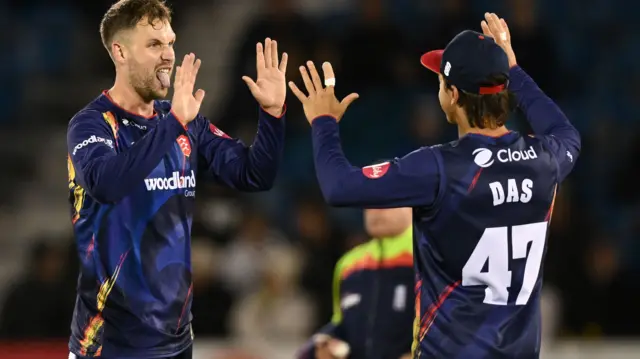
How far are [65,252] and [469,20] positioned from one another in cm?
410

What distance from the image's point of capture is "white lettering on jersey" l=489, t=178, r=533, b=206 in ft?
13.6

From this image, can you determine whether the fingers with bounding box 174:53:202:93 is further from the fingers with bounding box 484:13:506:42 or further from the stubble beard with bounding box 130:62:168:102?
the fingers with bounding box 484:13:506:42

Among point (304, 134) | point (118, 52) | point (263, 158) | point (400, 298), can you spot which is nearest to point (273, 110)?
point (263, 158)

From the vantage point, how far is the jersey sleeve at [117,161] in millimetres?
4113

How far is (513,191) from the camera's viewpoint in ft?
13.6

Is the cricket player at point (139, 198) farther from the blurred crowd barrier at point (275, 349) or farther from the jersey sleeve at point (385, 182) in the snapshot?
the blurred crowd barrier at point (275, 349)

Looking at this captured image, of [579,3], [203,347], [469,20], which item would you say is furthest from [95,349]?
[579,3]

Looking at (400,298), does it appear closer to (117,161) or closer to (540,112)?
(540,112)

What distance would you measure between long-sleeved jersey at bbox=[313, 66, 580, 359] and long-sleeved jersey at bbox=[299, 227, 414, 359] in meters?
1.56

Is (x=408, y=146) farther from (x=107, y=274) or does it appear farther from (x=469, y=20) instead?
(x=107, y=274)

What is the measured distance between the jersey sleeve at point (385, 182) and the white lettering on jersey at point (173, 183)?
647 millimetres

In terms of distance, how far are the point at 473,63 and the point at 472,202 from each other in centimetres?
52

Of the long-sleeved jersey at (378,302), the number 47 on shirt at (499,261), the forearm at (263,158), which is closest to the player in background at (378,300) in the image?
the long-sleeved jersey at (378,302)

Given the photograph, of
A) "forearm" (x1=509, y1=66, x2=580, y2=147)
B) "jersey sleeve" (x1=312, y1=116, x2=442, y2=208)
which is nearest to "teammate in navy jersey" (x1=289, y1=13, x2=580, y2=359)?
"jersey sleeve" (x1=312, y1=116, x2=442, y2=208)
